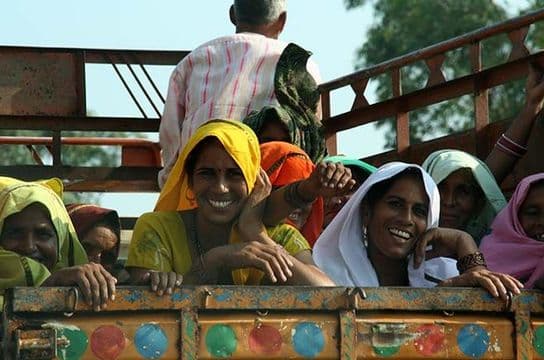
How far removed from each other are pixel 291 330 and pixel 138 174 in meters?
6.34

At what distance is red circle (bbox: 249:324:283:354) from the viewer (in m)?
4.91

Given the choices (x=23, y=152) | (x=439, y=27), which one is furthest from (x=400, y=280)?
(x=23, y=152)

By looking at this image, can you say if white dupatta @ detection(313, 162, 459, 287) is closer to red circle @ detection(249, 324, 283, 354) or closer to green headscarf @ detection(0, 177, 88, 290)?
green headscarf @ detection(0, 177, 88, 290)

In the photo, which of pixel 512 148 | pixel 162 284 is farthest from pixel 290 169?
pixel 162 284

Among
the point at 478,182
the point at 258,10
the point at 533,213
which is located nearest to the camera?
the point at 533,213

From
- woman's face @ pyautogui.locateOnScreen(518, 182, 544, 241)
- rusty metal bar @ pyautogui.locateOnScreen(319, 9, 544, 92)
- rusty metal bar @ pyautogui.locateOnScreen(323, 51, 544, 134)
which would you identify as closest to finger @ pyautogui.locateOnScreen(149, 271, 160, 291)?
woman's face @ pyautogui.locateOnScreen(518, 182, 544, 241)

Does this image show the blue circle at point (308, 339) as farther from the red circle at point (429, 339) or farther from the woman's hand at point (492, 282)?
the woman's hand at point (492, 282)

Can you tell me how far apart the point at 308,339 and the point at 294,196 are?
3.54ft

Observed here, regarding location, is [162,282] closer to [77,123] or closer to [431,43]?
[77,123]

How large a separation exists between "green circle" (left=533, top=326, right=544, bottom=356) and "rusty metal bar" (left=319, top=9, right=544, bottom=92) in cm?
289

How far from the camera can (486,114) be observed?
830 centimetres

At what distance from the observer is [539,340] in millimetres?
5125

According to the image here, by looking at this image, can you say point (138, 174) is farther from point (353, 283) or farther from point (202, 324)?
point (202, 324)

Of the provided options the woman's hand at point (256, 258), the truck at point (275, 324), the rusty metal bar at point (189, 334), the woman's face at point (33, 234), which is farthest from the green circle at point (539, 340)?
the woman's face at point (33, 234)
